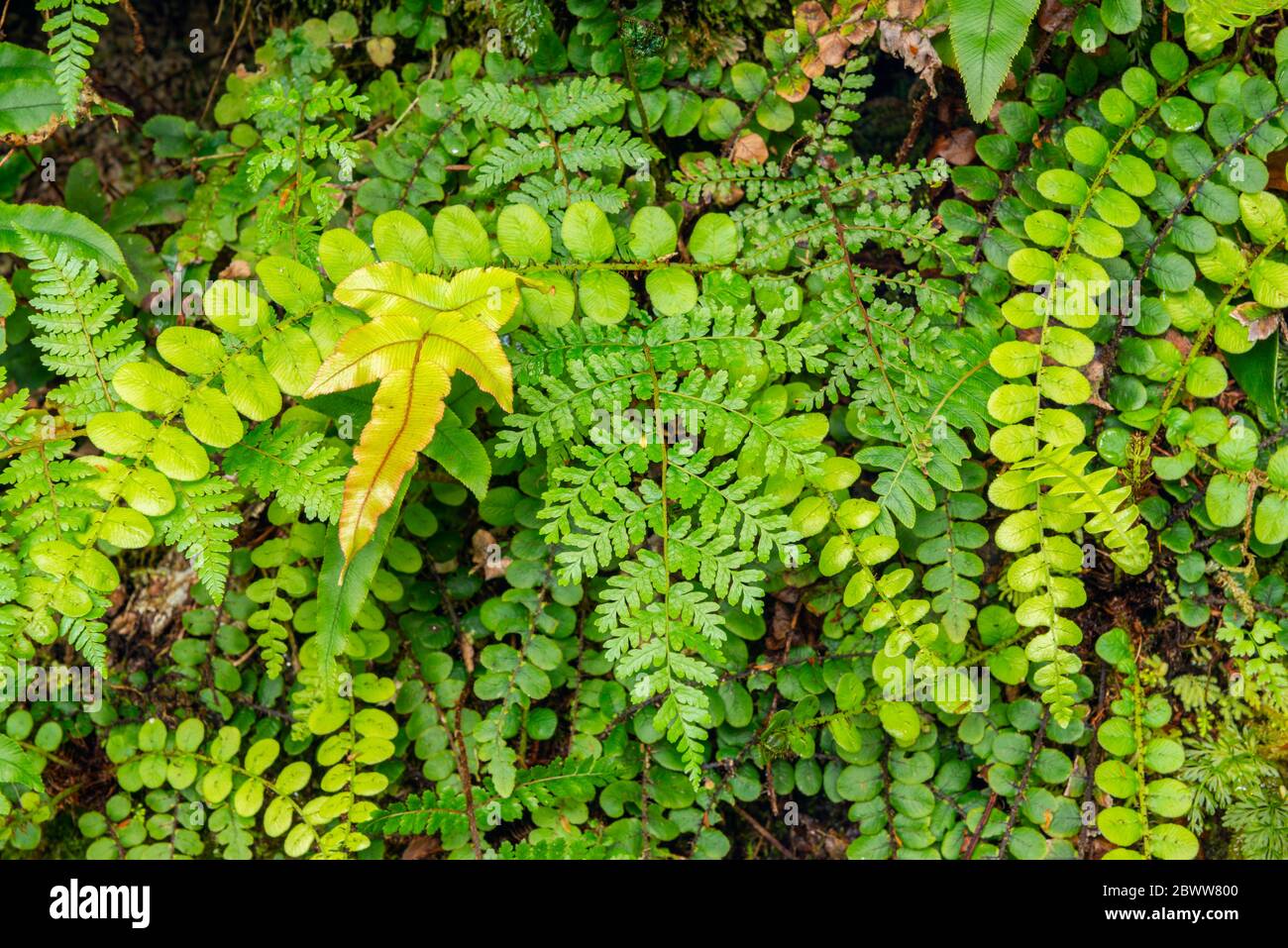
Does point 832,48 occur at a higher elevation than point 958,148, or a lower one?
higher

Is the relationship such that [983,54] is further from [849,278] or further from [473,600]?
[473,600]

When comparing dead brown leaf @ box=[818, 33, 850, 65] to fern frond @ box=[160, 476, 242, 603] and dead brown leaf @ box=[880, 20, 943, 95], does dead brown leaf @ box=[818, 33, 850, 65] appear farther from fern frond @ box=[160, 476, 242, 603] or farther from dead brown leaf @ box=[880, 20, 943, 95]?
fern frond @ box=[160, 476, 242, 603]

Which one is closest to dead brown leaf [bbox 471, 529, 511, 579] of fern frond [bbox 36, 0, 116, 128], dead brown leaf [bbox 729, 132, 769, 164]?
dead brown leaf [bbox 729, 132, 769, 164]

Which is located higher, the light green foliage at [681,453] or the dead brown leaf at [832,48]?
the dead brown leaf at [832,48]

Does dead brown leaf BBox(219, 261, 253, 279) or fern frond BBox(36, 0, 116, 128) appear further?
dead brown leaf BBox(219, 261, 253, 279)

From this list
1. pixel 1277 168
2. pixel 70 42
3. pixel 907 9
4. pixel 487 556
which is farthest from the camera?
pixel 487 556

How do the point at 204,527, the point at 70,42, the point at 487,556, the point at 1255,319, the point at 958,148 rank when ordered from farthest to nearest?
1. the point at 487,556
2. the point at 958,148
3. the point at 1255,319
4. the point at 70,42
5. the point at 204,527

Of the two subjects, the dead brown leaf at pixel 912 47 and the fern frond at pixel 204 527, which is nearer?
the fern frond at pixel 204 527

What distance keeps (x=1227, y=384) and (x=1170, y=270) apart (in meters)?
0.52

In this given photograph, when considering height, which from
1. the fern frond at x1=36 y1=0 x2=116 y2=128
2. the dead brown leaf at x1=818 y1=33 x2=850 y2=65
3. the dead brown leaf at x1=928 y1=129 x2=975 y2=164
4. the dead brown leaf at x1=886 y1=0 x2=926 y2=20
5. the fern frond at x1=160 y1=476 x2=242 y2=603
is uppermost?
→ the dead brown leaf at x1=886 y1=0 x2=926 y2=20

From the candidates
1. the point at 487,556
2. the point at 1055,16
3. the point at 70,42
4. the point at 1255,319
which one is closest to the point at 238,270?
the point at 70,42

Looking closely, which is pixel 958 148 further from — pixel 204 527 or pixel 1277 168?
pixel 204 527

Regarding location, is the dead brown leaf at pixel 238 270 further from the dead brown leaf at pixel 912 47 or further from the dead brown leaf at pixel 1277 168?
the dead brown leaf at pixel 1277 168

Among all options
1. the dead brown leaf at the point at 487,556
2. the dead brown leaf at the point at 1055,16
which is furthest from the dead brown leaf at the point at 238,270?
the dead brown leaf at the point at 1055,16
